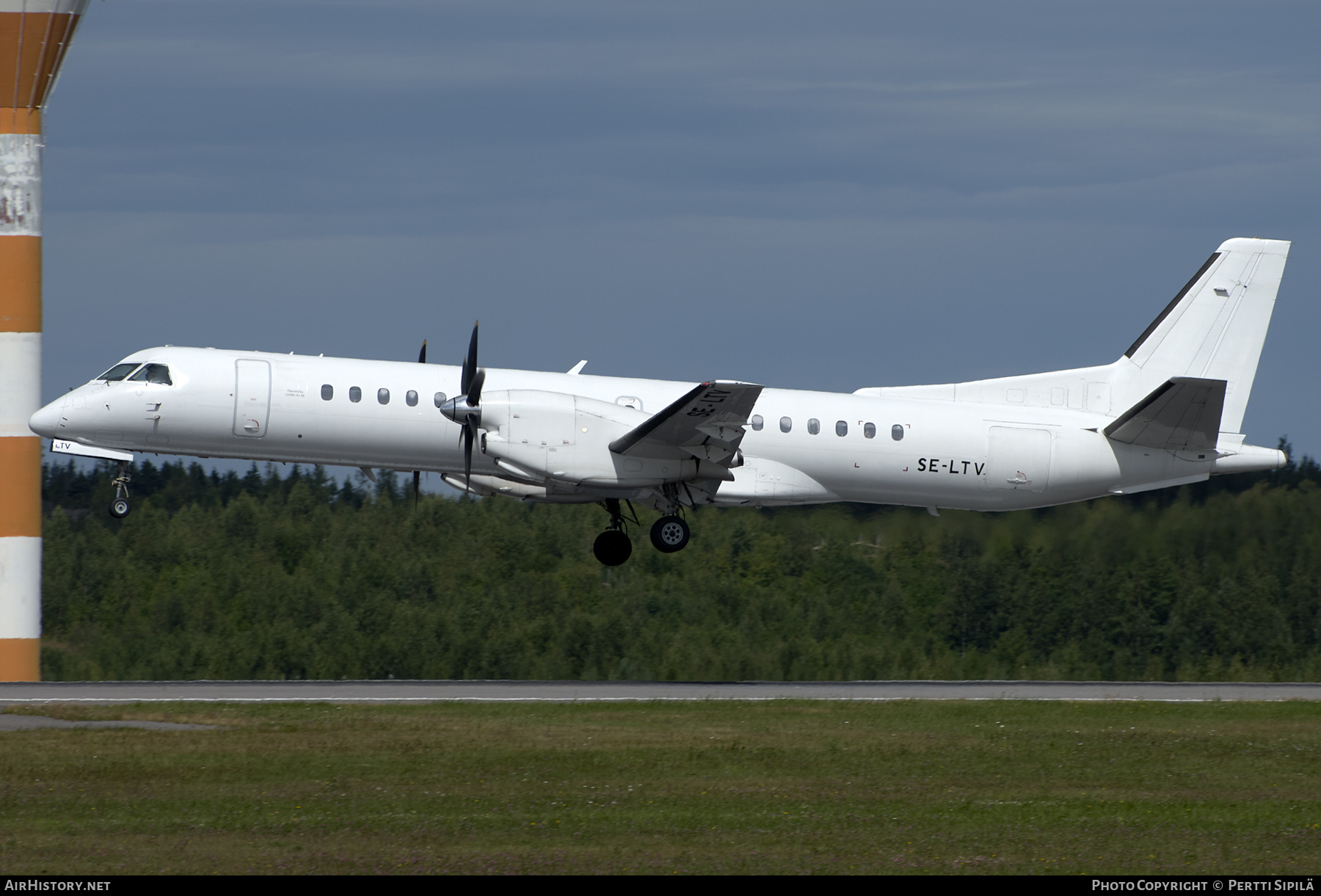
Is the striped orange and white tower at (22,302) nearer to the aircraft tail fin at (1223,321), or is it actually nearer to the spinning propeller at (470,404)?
the spinning propeller at (470,404)

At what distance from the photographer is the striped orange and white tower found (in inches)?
1229

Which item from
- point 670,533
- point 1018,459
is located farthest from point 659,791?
point 1018,459

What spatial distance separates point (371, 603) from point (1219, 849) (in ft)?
171

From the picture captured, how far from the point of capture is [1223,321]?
29.0 meters

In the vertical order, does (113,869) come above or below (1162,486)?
below

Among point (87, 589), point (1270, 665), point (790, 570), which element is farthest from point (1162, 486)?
point (87, 589)

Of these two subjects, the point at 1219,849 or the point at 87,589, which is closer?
the point at 1219,849

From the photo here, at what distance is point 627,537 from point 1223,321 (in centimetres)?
1279

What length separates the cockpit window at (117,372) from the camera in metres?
24.4

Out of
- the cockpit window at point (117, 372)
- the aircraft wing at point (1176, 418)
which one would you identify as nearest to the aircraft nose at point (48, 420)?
the cockpit window at point (117, 372)

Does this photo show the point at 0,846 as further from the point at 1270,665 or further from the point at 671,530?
the point at 1270,665

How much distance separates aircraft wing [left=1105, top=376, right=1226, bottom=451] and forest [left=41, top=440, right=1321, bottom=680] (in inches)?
216

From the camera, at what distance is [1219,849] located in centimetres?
1374

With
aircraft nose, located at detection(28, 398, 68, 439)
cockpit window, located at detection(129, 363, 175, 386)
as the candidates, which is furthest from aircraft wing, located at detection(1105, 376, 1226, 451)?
aircraft nose, located at detection(28, 398, 68, 439)
